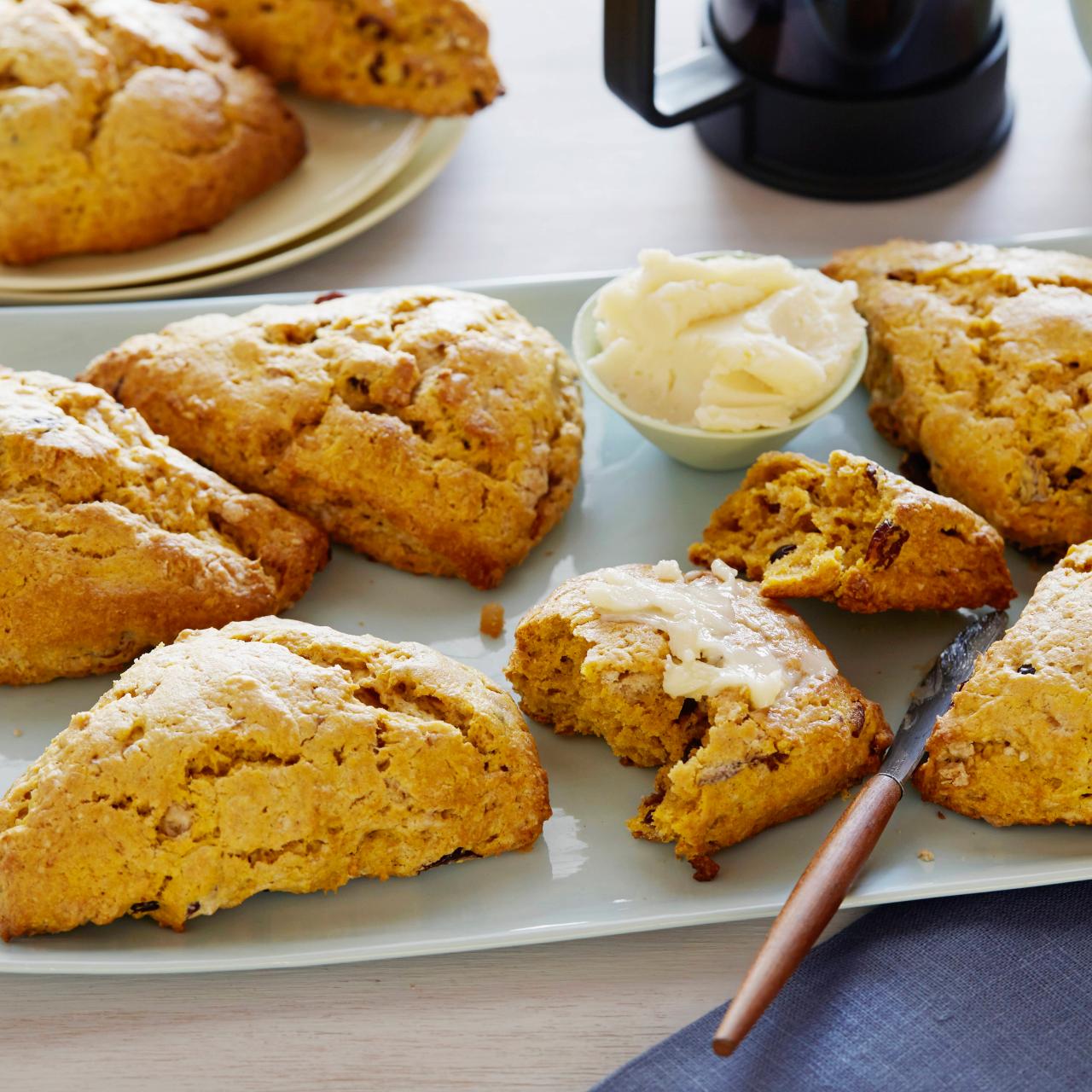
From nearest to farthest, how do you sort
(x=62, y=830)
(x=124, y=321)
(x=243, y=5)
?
(x=62, y=830), (x=124, y=321), (x=243, y=5)

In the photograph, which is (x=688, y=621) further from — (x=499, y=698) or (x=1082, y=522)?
(x=1082, y=522)

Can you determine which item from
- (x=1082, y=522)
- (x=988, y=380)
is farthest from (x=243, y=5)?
(x=1082, y=522)

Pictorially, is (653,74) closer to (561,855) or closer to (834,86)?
(834,86)

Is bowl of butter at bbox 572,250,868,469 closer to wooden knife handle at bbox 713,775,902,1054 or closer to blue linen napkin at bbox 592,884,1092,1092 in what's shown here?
wooden knife handle at bbox 713,775,902,1054

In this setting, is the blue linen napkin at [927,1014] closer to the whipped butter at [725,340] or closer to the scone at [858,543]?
the scone at [858,543]

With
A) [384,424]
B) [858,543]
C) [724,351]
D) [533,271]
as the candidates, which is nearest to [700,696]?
[858,543]

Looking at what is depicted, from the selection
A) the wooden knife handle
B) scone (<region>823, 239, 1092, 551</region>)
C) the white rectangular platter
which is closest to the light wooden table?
the white rectangular platter

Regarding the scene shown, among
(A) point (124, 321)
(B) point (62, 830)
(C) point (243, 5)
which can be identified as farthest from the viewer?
(C) point (243, 5)

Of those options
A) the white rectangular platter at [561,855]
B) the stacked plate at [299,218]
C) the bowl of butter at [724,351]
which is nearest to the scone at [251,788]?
the white rectangular platter at [561,855]
